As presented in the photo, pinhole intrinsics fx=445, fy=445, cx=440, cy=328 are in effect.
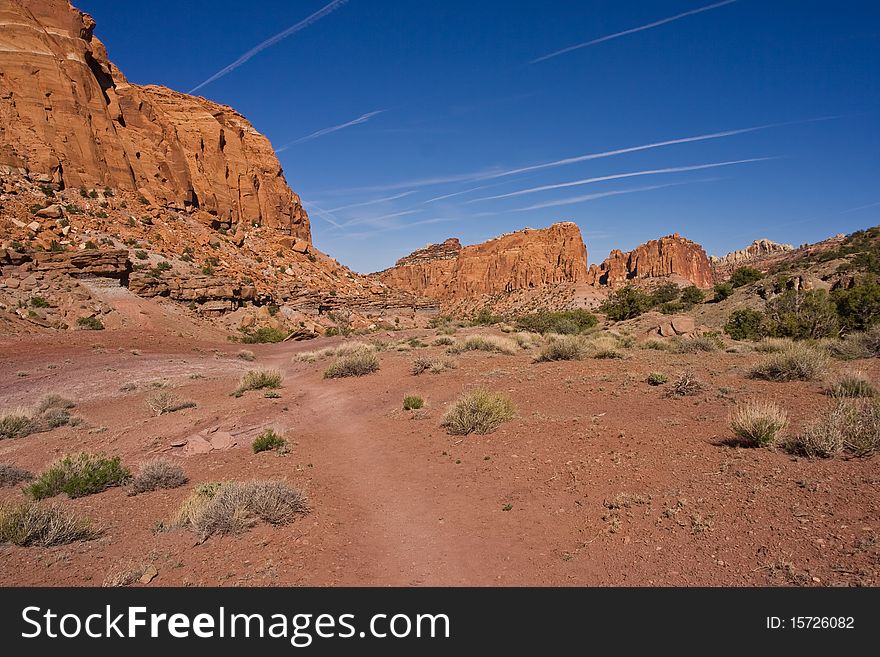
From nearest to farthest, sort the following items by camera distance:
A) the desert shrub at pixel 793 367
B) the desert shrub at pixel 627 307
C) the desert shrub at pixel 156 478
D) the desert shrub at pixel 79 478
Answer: the desert shrub at pixel 79 478 → the desert shrub at pixel 156 478 → the desert shrub at pixel 793 367 → the desert shrub at pixel 627 307

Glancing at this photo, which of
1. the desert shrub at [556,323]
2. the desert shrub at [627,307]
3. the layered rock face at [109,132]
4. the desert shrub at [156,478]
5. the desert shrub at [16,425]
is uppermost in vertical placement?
the layered rock face at [109,132]

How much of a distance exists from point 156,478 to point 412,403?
18.1 ft

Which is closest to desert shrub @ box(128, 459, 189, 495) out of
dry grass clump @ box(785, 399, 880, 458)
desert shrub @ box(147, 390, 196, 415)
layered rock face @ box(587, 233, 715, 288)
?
desert shrub @ box(147, 390, 196, 415)

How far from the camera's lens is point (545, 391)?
10.6 meters

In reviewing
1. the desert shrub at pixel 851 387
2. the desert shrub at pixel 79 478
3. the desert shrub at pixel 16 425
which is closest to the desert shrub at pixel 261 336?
the desert shrub at pixel 16 425

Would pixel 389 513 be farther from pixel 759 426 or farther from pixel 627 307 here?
pixel 627 307

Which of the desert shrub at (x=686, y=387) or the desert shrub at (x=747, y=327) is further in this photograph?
the desert shrub at (x=747, y=327)

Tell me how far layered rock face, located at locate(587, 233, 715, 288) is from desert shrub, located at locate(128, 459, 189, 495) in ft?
412

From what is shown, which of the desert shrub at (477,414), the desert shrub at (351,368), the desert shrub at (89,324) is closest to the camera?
the desert shrub at (477,414)

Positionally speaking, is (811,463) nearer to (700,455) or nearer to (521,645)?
(700,455)

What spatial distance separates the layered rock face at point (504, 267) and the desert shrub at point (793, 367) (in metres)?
110

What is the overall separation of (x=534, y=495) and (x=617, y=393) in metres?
4.74

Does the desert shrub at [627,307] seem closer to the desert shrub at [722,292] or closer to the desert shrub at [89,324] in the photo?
the desert shrub at [722,292]

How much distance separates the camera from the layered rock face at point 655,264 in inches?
4894
